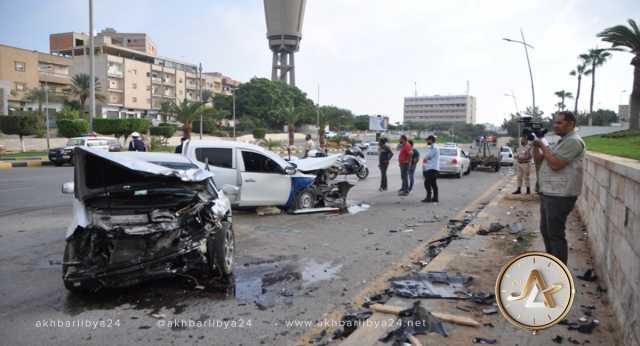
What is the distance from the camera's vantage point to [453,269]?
616cm

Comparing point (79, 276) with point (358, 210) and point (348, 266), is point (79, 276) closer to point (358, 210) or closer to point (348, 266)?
point (348, 266)

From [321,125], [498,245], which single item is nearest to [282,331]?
[498,245]

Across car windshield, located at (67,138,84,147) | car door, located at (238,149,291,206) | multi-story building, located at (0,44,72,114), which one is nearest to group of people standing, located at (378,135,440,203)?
car door, located at (238,149,291,206)

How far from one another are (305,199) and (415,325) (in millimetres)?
6919

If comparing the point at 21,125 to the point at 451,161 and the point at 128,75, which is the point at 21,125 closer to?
the point at 451,161

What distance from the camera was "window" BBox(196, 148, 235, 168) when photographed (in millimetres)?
10328

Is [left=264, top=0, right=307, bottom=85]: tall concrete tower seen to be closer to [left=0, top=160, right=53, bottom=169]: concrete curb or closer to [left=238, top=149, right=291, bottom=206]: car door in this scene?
[left=0, top=160, right=53, bottom=169]: concrete curb

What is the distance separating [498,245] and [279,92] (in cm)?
8671

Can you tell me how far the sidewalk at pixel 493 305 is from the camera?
410 centimetres

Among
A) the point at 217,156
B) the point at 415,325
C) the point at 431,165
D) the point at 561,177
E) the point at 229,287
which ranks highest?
the point at 561,177

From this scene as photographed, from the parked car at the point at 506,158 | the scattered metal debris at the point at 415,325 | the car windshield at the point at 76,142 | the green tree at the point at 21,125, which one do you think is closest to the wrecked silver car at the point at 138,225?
the scattered metal debris at the point at 415,325

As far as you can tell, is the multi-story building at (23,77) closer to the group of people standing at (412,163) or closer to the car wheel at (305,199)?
the group of people standing at (412,163)

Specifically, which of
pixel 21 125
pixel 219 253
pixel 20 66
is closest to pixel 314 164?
pixel 219 253

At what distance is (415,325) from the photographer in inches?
172
